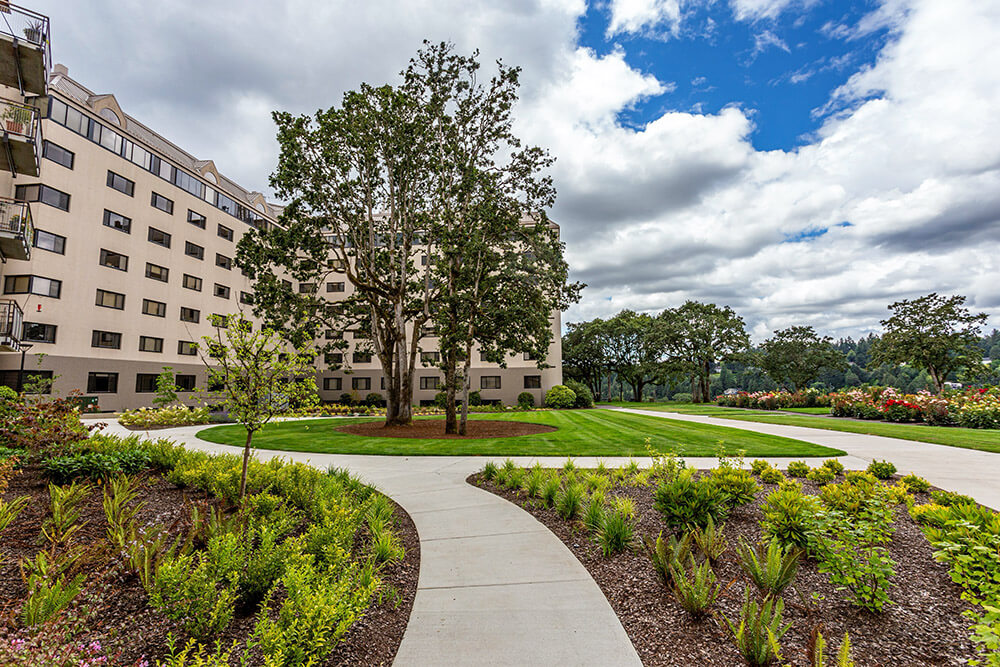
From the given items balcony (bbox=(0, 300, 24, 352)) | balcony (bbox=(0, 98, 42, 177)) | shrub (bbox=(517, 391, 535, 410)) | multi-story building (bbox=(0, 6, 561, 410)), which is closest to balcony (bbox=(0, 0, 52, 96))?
balcony (bbox=(0, 98, 42, 177))

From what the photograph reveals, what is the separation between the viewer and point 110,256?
28.3m

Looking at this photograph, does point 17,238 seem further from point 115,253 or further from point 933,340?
point 933,340

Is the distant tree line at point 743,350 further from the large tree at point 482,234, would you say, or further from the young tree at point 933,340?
the large tree at point 482,234

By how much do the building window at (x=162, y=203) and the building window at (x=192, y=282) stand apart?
4.69 meters

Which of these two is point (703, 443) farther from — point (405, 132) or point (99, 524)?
point (405, 132)

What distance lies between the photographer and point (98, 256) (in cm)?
2747

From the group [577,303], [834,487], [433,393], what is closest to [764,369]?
[433,393]

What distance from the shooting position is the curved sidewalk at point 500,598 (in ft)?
10.5

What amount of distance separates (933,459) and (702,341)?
148 feet

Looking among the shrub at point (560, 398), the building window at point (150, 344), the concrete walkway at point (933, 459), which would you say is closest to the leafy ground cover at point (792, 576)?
the concrete walkway at point (933, 459)

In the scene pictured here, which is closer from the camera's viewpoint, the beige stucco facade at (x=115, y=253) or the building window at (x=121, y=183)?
the beige stucco facade at (x=115, y=253)

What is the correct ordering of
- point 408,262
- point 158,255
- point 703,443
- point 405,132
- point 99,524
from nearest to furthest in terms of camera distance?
point 99,524
point 703,443
point 405,132
point 408,262
point 158,255

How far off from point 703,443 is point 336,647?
12.4 meters

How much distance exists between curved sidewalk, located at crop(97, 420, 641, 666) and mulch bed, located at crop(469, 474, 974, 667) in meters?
0.24
